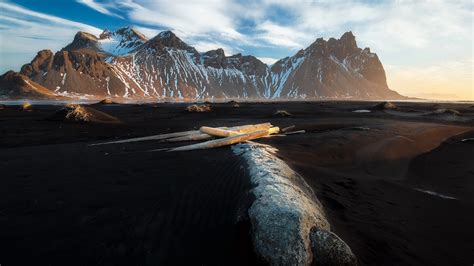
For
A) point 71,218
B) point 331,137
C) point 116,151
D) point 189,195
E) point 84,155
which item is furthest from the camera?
point 331,137

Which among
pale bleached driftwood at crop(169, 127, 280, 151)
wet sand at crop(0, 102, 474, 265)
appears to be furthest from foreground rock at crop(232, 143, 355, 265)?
pale bleached driftwood at crop(169, 127, 280, 151)

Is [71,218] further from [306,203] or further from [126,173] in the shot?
[306,203]

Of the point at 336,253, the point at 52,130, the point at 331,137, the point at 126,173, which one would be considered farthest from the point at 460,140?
the point at 52,130

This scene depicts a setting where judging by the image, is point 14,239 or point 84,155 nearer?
point 14,239

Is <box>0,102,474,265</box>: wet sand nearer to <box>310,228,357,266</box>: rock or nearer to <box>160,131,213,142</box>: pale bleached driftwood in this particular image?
<box>310,228,357,266</box>: rock

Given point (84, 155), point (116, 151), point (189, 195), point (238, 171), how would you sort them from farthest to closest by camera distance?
1. point (116, 151)
2. point (84, 155)
3. point (238, 171)
4. point (189, 195)

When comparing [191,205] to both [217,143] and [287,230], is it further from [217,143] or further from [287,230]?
[217,143]

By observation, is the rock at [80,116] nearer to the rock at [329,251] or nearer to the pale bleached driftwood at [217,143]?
the pale bleached driftwood at [217,143]

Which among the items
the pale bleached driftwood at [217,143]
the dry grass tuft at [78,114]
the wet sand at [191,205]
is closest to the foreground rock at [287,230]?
the wet sand at [191,205]
